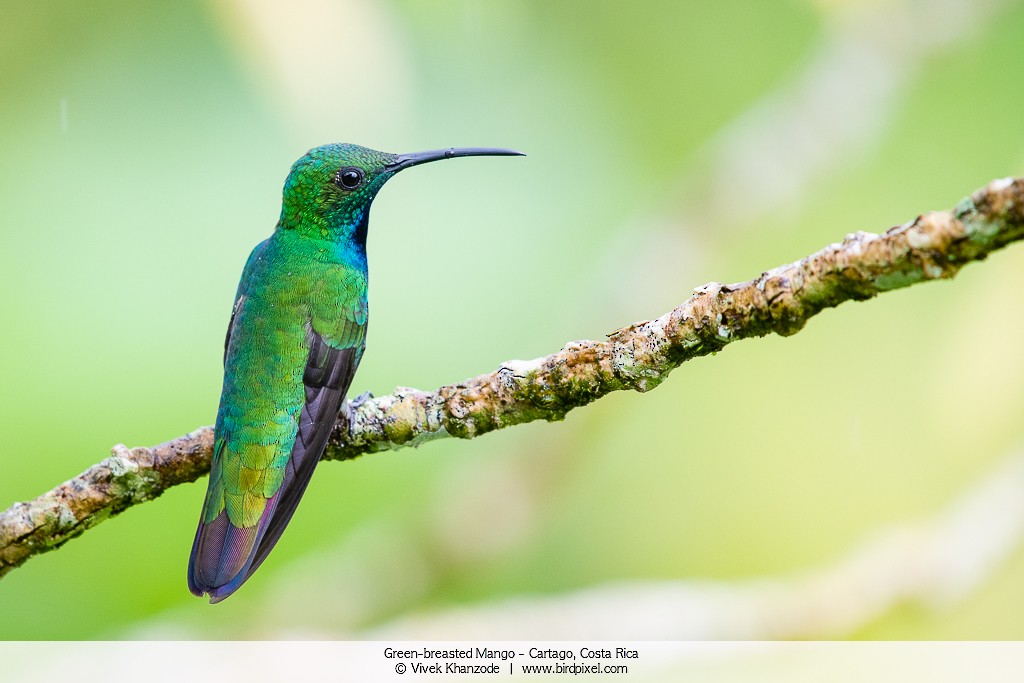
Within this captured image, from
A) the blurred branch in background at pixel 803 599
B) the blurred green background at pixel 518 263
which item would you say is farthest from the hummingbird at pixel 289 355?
the blurred branch in background at pixel 803 599

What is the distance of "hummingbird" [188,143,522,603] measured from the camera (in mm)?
2051

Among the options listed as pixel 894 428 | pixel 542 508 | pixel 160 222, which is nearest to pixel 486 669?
pixel 542 508

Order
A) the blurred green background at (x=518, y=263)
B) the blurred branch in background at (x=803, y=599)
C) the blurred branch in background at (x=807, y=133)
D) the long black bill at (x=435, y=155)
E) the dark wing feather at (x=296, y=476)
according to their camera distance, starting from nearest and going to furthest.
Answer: the dark wing feather at (x=296, y=476)
the long black bill at (x=435, y=155)
the blurred branch in background at (x=803, y=599)
the blurred green background at (x=518, y=263)
the blurred branch in background at (x=807, y=133)

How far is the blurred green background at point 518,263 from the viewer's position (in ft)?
10.4

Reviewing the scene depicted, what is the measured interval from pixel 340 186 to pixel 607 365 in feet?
4.03

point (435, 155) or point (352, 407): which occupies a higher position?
point (435, 155)

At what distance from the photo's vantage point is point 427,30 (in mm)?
3590

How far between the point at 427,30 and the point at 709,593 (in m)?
2.22

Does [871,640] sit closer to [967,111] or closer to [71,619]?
[967,111]

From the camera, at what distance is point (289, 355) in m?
2.24

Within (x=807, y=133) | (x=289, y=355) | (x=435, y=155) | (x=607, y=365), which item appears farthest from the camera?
(x=807, y=133)

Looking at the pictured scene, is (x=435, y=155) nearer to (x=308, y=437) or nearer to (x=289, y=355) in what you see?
(x=289, y=355)

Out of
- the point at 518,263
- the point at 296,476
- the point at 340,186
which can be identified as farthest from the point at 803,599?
the point at 340,186

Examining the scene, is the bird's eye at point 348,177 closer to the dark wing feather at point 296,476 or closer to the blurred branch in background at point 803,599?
the dark wing feather at point 296,476
